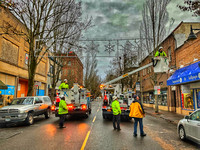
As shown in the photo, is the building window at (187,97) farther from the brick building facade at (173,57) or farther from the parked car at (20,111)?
the parked car at (20,111)

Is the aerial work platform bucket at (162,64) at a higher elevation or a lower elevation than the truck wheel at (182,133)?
higher

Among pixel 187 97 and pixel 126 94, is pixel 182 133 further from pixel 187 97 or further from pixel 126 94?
pixel 187 97

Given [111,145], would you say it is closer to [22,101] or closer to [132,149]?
[132,149]

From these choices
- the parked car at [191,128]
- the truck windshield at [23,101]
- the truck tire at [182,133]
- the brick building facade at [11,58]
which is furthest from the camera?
the brick building facade at [11,58]

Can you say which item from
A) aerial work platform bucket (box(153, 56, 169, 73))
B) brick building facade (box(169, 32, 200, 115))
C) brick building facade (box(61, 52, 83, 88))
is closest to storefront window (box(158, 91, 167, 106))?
brick building facade (box(169, 32, 200, 115))

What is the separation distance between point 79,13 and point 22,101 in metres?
9.20

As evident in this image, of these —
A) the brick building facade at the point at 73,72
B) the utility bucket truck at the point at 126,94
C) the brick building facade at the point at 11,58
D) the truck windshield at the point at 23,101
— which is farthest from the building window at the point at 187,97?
the brick building facade at the point at 11,58

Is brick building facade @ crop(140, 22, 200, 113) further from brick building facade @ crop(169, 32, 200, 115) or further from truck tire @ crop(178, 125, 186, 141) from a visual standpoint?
truck tire @ crop(178, 125, 186, 141)

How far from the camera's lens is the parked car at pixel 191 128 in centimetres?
590

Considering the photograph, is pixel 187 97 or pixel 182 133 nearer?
pixel 182 133

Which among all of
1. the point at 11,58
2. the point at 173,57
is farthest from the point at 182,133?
the point at 11,58

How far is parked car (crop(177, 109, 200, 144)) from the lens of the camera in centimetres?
590

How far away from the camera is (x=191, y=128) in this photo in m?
6.27

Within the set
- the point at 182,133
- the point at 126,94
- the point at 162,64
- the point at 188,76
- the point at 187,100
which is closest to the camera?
the point at 182,133
